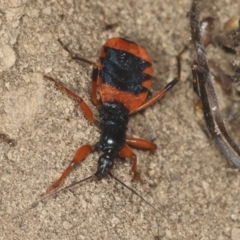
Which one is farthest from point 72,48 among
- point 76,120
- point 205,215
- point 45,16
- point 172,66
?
point 205,215

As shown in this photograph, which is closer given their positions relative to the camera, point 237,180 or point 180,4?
point 237,180

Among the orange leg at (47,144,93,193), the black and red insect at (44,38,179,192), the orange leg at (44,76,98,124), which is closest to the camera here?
the orange leg at (47,144,93,193)

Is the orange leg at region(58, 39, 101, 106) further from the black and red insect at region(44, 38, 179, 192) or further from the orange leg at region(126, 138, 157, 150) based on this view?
the orange leg at region(126, 138, 157, 150)

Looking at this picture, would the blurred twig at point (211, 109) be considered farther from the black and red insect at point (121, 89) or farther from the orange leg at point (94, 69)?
the orange leg at point (94, 69)

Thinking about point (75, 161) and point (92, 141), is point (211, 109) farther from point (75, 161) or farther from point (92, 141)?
point (75, 161)

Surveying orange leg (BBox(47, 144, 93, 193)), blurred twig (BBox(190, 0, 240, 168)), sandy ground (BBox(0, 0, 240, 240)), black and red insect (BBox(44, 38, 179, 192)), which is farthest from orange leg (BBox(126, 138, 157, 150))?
blurred twig (BBox(190, 0, 240, 168))

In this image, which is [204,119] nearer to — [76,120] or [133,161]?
[133,161]
